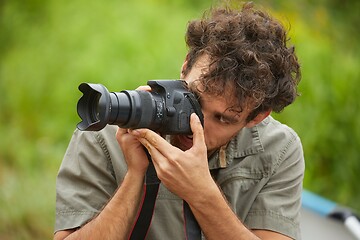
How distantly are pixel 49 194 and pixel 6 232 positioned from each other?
1.17 ft

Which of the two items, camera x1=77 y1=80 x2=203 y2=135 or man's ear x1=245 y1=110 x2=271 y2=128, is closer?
camera x1=77 y1=80 x2=203 y2=135

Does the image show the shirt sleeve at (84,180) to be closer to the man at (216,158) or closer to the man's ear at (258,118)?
the man at (216,158)

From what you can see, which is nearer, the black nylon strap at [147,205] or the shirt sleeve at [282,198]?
the black nylon strap at [147,205]

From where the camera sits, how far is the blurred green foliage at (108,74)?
4.93 m

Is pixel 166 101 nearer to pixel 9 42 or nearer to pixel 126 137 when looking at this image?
pixel 126 137

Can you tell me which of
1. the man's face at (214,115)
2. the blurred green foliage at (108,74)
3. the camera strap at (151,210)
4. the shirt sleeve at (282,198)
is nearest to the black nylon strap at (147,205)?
the camera strap at (151,210)

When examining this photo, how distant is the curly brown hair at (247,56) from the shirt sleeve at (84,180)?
38cm

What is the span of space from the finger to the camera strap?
0.17 metres

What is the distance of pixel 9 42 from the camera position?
7027 mm

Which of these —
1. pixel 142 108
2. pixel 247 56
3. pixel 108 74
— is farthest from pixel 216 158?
pixel 108 74

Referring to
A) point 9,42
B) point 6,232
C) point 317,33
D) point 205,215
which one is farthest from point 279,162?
point 9,42

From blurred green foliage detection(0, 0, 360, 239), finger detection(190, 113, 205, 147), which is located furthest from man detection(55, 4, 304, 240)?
blurred green foliage detection(0, 0, 360, 239)

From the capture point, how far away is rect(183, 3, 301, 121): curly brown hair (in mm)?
2336

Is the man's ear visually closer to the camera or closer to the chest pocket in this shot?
the chest pocket
